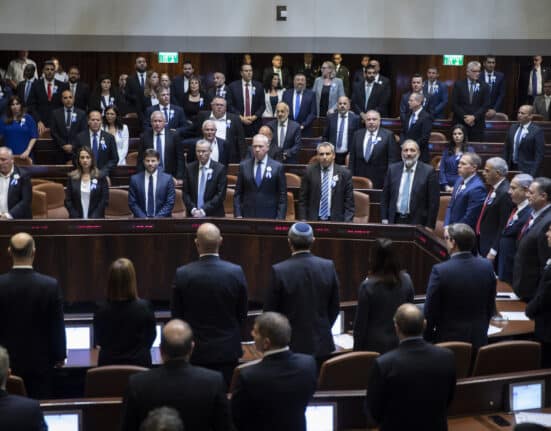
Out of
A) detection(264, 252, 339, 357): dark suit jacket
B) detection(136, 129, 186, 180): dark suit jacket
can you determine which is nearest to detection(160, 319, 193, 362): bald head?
detection(264, 252, 339, 357): dark suit jacket

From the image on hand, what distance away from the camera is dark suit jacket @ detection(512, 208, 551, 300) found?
6965mm

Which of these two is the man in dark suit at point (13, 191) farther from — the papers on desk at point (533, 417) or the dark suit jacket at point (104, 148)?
the papers on desk at point (533, 417)

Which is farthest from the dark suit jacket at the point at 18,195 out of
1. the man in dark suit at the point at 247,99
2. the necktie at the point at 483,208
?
the man in dark suit at the point at 247,99

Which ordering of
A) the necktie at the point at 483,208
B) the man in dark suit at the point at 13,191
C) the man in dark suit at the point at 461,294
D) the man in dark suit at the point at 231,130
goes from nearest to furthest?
the man in dark suit at the point at 461,294, the necktie at the point at 483,208, the man in dark suit at the point at 13,191, the man in dark suit at the point at 231,130

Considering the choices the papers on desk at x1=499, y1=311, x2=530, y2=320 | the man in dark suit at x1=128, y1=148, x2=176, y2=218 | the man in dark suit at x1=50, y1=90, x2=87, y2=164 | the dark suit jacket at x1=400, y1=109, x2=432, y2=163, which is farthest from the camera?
the man in dark suit at x1=50, y1=90, x2=87, y2=164

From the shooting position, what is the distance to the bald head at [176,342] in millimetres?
4211

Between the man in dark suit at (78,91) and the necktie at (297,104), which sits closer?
the necktie at (297,104)

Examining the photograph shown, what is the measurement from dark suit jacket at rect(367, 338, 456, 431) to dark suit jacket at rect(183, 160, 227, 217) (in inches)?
189

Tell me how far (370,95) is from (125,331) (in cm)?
864

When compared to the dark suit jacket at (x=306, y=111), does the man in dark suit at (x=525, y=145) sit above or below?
below

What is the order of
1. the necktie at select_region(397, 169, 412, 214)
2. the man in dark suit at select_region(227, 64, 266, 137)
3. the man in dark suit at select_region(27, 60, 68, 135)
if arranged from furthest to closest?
the man in dark suit at select_region(27, 60, 68, 135)
the man in dark suit at select_region(227, 64, 266, 137)
the necktie at select_region(397, 169, 412, 214)

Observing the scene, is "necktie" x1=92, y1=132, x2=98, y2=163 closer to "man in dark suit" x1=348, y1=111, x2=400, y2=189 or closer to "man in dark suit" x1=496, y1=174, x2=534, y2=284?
"man in dark suit" x1=348, y1=111, x2=400, y2=189

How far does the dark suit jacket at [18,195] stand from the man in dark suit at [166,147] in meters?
1.77

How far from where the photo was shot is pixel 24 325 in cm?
561
